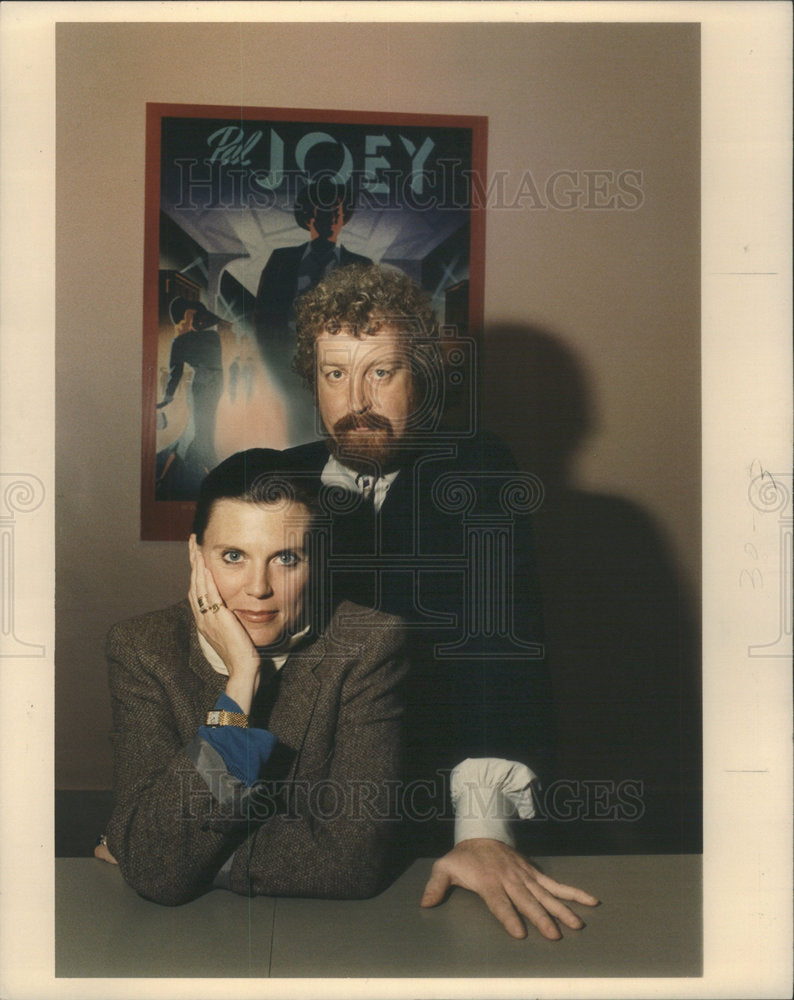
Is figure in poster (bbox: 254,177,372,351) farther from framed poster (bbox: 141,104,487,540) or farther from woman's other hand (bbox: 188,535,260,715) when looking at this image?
woman's other hand (bbox: 188,535,260,715)

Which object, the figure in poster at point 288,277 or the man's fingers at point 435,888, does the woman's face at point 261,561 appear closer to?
the figure in poster at point 288,277

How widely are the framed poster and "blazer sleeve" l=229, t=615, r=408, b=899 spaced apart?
0.58 meters

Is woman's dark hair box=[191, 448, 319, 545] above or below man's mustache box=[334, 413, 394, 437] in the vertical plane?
below

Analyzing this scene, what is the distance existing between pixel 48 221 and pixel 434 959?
2031 mm

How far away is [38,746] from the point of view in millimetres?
2359

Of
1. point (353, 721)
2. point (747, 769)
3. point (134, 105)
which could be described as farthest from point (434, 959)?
point (134, 105)

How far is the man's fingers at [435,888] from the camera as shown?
2.23 metres

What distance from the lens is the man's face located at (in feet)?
7.47

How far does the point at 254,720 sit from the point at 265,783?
A: 0.53 ft

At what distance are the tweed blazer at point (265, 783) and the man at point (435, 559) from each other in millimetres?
113
